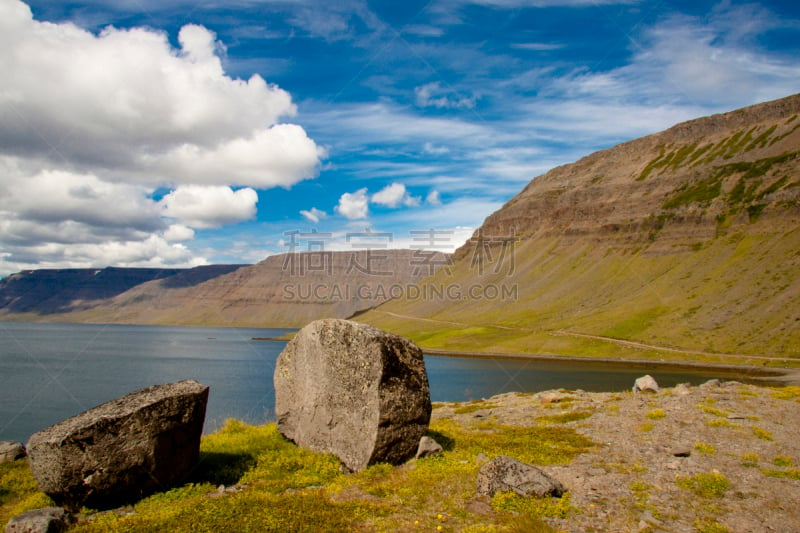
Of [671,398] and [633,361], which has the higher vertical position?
[671,398]

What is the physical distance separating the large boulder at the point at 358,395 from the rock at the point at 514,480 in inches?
A: 137

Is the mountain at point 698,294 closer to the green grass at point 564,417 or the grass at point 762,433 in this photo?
the green grass at point 564,417

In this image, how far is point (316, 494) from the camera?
44.9 feet

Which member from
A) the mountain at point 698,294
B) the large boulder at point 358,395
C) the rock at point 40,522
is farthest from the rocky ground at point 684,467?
the mountain at point 698,294

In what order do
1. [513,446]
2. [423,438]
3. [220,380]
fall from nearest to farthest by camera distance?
[423,438]
[513,446]
[220,380]

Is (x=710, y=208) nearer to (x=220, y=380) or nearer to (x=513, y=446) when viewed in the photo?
(x=220, y=380)

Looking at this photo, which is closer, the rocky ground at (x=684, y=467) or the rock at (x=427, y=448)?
the rocky ground at (x=684, y=467)

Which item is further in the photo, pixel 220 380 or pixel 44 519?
pixel 220 380

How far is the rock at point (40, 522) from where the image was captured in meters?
11.0

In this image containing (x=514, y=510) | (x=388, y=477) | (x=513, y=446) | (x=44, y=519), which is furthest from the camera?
(x=513, y=446)

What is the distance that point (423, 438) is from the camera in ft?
55.4

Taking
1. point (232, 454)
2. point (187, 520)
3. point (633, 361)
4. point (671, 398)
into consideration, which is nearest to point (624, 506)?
point (187, 520)

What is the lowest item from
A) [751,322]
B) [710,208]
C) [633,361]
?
[633,361]

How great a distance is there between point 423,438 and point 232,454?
22.2 feet
